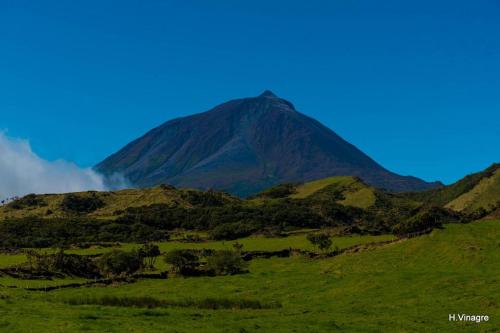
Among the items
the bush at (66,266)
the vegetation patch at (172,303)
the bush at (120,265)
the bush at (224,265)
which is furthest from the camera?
the bush at (120,265)

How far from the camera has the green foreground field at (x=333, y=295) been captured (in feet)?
142

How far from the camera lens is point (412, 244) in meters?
84.6

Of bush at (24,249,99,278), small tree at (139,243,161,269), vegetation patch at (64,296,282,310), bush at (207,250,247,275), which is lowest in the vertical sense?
vegetation patch at (64,296,282,310)

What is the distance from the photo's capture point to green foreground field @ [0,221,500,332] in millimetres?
43188

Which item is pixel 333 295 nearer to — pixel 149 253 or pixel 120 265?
pixel 120 265

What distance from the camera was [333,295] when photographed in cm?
6688

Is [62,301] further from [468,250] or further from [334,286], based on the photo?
[468,250]

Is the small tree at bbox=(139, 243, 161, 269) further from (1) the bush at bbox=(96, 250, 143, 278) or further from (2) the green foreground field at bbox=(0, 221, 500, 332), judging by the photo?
(2) the green foreground field at bbox=(0, 221, 500, 332)

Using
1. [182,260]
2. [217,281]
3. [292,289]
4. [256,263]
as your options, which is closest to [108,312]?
[292,289]

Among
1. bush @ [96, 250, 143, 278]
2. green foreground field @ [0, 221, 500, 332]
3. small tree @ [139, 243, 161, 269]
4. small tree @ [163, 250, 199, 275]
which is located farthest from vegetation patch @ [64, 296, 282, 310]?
small tree @ [139, 243, 161, 269]

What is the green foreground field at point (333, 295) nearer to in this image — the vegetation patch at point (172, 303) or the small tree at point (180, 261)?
the vegetation patch at point (172, 303)

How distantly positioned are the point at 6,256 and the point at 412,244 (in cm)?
10135

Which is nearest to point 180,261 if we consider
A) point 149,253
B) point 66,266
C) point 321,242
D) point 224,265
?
point 224,265

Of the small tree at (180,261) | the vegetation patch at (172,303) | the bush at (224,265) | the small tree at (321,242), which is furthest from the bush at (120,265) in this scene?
the vegetation patch at (172,303)
